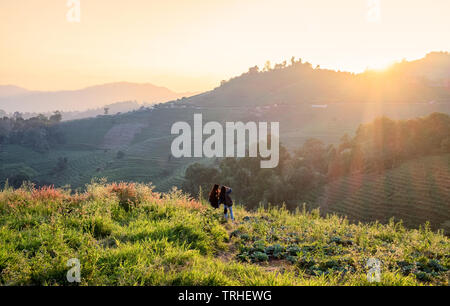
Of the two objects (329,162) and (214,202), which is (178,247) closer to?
(214,202)

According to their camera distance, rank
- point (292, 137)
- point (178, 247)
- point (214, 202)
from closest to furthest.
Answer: point (178, 247) < point (214, 202) < point (292, 137)

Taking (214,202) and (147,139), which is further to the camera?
(147,139)

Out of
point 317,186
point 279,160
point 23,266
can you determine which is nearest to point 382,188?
point 317,186

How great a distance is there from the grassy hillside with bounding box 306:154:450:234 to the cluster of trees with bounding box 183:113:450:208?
1.52 m

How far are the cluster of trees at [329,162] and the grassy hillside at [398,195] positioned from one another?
4.99 feet

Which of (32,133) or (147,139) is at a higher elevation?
(32,133)

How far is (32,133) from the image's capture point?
12950 cm

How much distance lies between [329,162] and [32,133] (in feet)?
458

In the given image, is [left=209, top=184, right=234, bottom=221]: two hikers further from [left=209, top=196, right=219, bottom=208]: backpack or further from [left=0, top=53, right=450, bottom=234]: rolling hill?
[left=0, top=53, right=450, bottom=234]: rolling hill

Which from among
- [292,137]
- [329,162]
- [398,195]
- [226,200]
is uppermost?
[292,137]

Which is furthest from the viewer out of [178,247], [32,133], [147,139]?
[147,139]

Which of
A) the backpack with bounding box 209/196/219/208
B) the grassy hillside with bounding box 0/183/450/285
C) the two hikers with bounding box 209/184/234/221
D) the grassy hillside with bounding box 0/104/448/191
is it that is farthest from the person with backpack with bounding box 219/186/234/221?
the grassy hillside with bounding box 0/104/448/191

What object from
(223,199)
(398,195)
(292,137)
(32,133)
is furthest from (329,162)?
(32,133)

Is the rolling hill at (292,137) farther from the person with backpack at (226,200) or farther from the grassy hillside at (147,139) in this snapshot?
the person with backpack at (226,200)
